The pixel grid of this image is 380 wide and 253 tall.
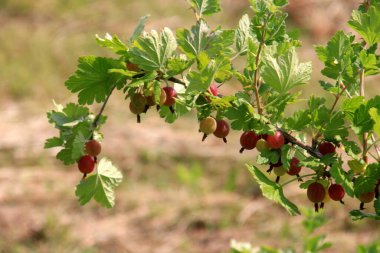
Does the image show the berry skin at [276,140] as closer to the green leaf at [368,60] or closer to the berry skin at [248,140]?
the berry skin at [248,140]

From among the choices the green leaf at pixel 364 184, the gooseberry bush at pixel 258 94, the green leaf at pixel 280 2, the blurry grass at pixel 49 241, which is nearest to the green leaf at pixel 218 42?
the gooseberry bush at pixel 258 94

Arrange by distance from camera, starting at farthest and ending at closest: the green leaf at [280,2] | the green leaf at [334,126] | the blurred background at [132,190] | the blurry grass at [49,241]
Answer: the blurred background at [132,190] < the blurry grass at [49,241] < the green leaf at [334,126] < the green leaf at [280,2]

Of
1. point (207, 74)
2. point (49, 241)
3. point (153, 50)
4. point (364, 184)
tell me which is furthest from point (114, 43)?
point (49, 241)

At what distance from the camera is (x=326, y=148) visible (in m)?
1.21

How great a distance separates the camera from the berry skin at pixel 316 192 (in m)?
1.23

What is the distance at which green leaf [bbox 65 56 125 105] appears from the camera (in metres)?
1.21

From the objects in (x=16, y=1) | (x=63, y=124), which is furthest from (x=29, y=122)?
(x=63, y=124)

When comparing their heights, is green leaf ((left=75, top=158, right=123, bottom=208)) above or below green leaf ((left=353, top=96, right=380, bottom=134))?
below

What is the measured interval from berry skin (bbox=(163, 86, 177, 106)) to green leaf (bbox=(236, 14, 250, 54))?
0.17 m

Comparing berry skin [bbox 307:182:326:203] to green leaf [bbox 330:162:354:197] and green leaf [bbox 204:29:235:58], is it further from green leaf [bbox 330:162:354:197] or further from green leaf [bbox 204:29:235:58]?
green leaf [bbox 204:29:235:58]

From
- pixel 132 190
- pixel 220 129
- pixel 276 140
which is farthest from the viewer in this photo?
pixel 132 190

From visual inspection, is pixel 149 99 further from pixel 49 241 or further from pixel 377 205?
pixel 49 241

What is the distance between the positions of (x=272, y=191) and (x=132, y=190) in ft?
12.2

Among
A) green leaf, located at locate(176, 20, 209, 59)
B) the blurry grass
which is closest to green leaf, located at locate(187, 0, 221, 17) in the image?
Result: green leaf, located at locate(176, 20, 209, 59)
